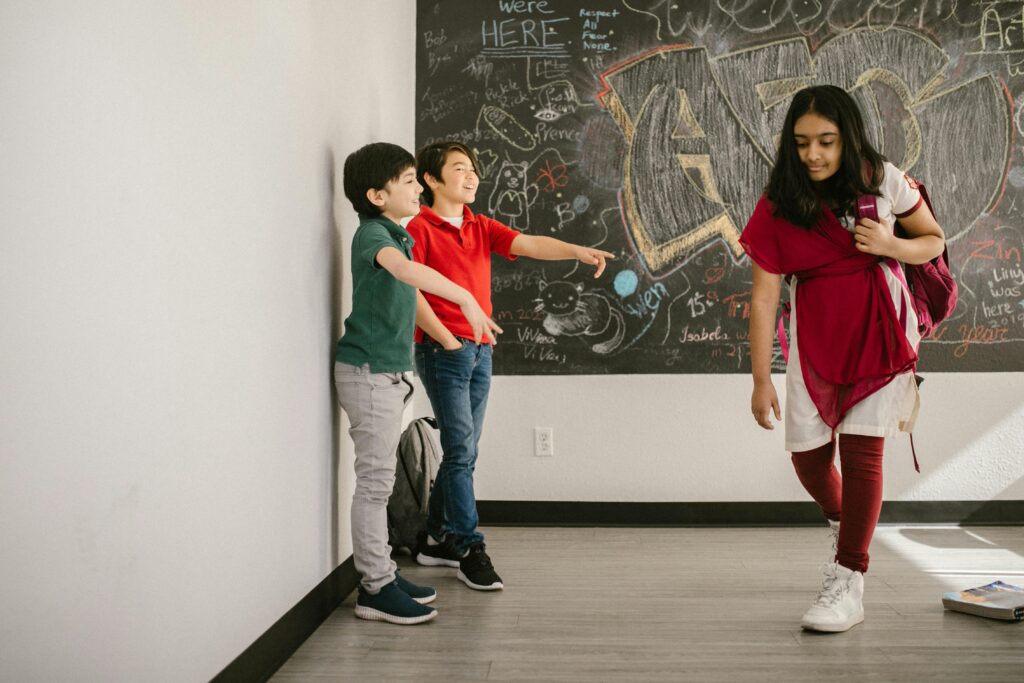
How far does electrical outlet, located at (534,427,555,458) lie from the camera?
11.2ft

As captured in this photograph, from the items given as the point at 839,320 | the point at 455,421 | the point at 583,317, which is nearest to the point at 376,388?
the point at 455,421

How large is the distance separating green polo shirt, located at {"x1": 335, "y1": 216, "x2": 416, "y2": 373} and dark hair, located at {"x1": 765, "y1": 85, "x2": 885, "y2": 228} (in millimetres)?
954

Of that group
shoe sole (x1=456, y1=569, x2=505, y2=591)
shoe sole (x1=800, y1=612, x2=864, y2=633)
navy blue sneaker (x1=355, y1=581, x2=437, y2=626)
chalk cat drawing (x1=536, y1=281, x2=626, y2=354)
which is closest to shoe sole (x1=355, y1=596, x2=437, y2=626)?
navy blue sneaker (x1=355, y1=581, x2=437, y2=626)

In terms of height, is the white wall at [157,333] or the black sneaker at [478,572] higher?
the white wall at [157,333]

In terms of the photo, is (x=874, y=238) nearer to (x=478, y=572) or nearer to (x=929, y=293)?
(x=929, y=293)

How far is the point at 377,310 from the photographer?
2189 millimetres

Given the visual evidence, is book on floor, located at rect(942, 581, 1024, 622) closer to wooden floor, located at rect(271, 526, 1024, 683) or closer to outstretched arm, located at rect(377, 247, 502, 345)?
wooden floor, located at rect(271, 526, 1024, 683)

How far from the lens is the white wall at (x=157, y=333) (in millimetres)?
1021

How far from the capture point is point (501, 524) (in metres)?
3.42

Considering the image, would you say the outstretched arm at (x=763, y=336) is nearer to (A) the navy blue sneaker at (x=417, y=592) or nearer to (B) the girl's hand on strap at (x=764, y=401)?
(B) the girl's hand on strap at (x=764, y=401)

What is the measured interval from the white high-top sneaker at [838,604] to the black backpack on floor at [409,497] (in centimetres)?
127

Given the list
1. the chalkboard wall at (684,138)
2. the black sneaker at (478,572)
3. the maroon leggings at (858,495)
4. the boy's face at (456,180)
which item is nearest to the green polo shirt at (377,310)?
the boy's face at (456,180)

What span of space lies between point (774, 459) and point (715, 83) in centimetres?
148

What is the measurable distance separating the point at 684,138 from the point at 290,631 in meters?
2.35
